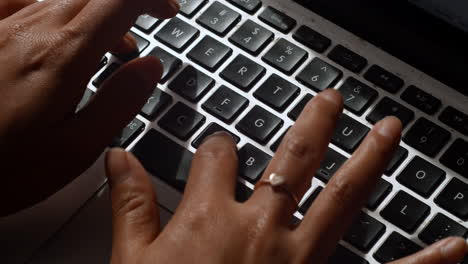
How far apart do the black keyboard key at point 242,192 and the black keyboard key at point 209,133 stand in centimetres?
5

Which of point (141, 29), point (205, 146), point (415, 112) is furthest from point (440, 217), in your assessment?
point (141, 29)

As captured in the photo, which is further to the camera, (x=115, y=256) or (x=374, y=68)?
(x=374, y=68)

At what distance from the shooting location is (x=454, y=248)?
0.58 metres

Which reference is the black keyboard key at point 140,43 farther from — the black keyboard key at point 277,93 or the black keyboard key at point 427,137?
the black keyboard key at point 427,137

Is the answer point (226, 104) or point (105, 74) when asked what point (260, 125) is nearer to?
point (226, 104)

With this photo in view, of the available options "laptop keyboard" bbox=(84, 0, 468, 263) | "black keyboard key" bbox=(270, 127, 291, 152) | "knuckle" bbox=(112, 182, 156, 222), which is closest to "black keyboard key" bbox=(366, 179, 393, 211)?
"laptop keyboard" bbox=(84, 0, 468, 263)

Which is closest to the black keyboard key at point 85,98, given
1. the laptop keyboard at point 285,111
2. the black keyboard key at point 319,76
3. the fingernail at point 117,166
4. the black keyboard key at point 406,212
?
the laptop keyboard at point 285,111

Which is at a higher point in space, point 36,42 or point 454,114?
point 454,114

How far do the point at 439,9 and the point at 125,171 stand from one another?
342mm

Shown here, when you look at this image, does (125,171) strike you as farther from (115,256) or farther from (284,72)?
(284,72)

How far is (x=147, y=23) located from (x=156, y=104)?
4.2 inches

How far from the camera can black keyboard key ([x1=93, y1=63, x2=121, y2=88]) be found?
Answer: 0.73 meters

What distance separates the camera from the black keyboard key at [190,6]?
75 cm

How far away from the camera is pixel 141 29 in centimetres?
75
